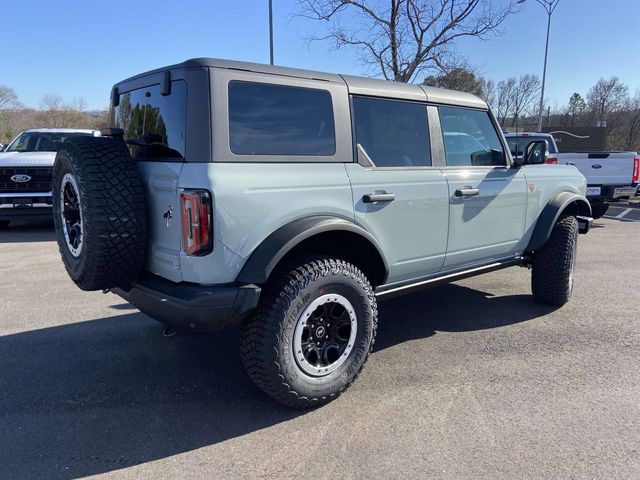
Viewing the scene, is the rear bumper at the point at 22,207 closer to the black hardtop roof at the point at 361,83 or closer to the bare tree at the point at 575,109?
the black hardtop roof at the point at 361,83

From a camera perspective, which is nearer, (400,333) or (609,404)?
(609,404)

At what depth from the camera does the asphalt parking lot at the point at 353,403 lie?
95.8 inches

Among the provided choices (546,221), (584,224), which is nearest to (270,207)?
(546,221)

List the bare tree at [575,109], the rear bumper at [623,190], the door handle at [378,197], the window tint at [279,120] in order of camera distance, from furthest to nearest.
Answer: the bare tree at [575,109]
the rear bumper at [623,190]
the door handle at [378,197]
the window tint at [279,120]

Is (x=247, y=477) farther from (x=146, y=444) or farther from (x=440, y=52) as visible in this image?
(x=440, y=52)

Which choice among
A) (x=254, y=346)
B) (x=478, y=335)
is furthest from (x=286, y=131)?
(x=478, y=335)

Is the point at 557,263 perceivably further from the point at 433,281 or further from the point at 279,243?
the point at 279,243

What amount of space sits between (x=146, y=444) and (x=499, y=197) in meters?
3.27

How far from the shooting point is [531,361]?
3.61 metres

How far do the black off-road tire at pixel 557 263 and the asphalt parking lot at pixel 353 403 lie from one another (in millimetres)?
215

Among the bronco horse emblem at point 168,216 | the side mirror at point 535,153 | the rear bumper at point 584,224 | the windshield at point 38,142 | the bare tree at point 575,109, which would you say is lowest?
the rear bumper at point 584,224

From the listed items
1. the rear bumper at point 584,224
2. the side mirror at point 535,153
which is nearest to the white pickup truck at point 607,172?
the rear bumper at point 584,224

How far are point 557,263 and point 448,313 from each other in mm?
1159

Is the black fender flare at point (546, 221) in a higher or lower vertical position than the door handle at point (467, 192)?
lower
